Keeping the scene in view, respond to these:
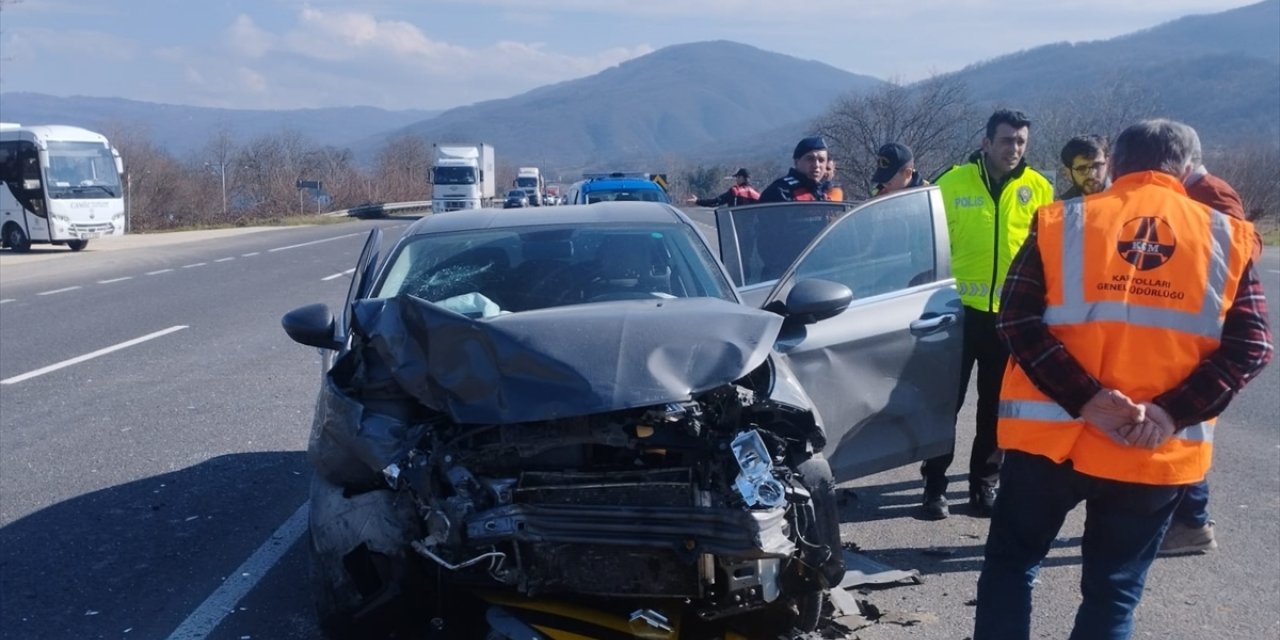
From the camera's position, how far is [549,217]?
5598 millimetres

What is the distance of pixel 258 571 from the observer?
5.30 metres

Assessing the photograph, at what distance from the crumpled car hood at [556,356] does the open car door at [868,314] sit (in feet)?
3.41

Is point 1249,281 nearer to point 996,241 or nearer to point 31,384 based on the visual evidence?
point 996,241

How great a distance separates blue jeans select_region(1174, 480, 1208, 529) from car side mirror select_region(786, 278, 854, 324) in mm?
1953

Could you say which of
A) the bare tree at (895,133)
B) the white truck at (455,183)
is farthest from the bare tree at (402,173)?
the bare tree at (895,133)

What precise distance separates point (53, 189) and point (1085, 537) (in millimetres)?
29334

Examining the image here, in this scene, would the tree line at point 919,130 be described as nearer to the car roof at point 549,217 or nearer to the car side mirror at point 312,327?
the car roof at point 549,217

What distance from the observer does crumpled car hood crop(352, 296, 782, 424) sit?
3.60 m

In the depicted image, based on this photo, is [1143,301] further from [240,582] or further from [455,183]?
[455,183]

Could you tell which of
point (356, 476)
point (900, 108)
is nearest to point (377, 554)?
point (356, 476)

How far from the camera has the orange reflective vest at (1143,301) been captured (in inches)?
130

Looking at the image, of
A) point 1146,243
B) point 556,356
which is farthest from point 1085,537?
point 556,356

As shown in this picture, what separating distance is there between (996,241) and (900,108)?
11.7 meters

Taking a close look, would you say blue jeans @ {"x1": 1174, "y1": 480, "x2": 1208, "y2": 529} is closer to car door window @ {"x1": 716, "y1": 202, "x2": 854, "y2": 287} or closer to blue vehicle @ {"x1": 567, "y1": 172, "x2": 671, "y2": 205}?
car door window @ {"x1": 716, "y1": 202, "x2": 854, "y2": 287}
